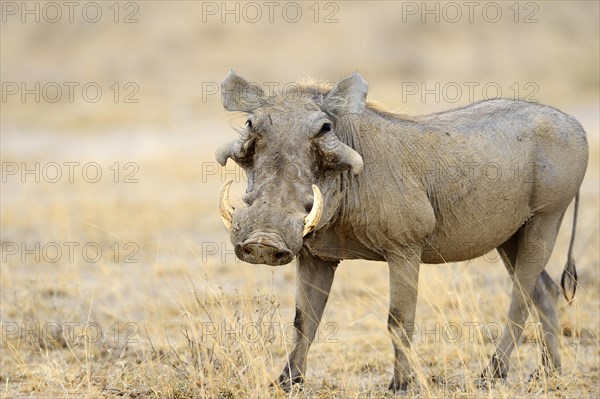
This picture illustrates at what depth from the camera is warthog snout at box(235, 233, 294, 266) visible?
5.24m

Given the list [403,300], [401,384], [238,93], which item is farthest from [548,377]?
[238,93]

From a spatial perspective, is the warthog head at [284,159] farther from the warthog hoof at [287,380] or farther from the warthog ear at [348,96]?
the warthog hoof at [287,380]

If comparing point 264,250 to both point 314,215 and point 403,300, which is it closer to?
point 314,215

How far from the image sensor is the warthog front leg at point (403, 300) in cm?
627

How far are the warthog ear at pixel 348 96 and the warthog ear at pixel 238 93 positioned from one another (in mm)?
442

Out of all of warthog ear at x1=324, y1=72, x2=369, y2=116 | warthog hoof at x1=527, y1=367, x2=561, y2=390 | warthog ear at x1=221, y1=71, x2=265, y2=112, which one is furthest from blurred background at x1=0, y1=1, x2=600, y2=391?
warthog hoof at x1=527, y1=367, x2=561, y2=390

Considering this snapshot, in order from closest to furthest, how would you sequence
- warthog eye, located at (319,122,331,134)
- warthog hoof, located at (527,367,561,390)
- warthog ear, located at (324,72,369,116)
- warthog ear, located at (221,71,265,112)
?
1. warthog eye, located at (319,122,331,134)
2. warthog ear, located at (324,72,369,116)
3. warthog ear, located at (221,71,265,112)
4. warthog hoof, located at (527,367,561,390)

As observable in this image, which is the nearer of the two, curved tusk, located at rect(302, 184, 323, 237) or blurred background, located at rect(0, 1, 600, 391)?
curved tusk, located at rect(302, 184, 323, 237)

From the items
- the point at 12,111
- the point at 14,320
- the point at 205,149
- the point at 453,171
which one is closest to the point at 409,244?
the point at 453,171

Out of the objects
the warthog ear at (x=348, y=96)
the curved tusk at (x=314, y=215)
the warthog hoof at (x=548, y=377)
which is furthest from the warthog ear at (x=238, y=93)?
the warthog hoof at (x=548, y=377)

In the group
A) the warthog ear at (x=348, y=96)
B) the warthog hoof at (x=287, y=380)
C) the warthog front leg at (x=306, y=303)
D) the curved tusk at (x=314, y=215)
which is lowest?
the warthog hoof at (x=287, y=380)

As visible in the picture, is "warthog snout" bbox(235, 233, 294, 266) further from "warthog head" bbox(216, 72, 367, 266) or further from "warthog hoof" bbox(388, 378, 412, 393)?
"warthog hoof" bbox(388, 378, 412, 393)

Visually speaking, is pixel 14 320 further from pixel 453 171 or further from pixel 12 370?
pixel 453 171

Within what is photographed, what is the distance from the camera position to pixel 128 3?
45656 millimetres
